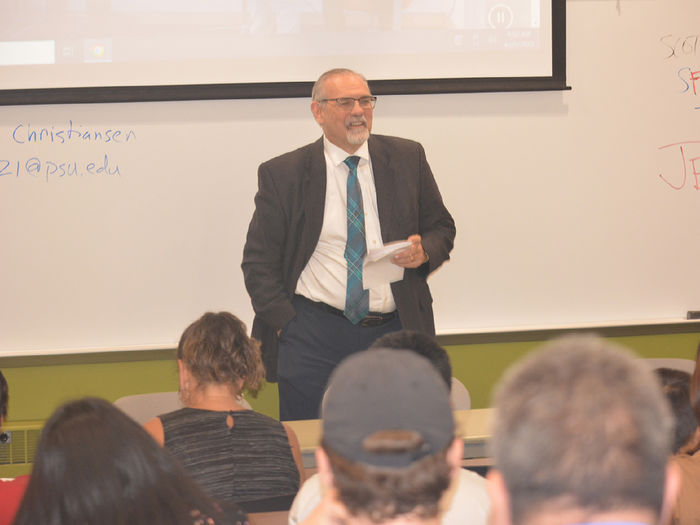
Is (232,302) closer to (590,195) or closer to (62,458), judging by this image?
(590,195)

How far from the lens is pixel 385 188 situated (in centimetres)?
313

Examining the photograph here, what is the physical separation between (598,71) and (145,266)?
2261 mm

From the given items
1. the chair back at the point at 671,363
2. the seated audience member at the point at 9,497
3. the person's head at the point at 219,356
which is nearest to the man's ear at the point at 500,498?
the seated audience member at the point at 9,497

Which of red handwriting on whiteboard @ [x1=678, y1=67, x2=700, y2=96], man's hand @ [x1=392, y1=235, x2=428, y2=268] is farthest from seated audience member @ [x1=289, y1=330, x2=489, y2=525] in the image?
red handwriting on whiteboard @ [x1=678, y1=67, x2=700, y2=96]

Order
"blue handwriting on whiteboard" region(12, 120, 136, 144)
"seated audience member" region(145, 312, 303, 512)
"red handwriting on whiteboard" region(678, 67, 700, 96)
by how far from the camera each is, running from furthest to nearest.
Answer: "red handwriting on whiteboard" region(678, 67, 700, 96)
"blue handwriting on whiteboard" region(12, 120, 136, 144)
"seated audience member" region(145, 312, 303, 512)

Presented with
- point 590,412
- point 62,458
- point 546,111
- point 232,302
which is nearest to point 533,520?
point 590,412

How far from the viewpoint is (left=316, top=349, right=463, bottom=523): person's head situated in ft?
2.97

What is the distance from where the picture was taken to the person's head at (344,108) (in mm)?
3074

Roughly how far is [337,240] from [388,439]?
2252mm

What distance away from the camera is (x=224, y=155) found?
3.59m

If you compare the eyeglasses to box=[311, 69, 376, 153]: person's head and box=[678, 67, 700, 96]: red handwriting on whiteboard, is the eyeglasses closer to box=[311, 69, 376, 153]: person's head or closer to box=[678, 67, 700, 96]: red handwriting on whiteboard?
box=[311, 69, 376, 153]: person's head

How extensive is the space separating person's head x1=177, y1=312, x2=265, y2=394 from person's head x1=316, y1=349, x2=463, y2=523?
1.37 meters

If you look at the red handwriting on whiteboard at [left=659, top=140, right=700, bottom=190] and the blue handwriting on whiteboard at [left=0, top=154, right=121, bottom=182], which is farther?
the red handwriting on whiteboard at [left=659, top=140, right=700, bottom=190]

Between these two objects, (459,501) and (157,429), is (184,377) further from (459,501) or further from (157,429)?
(459,501)
